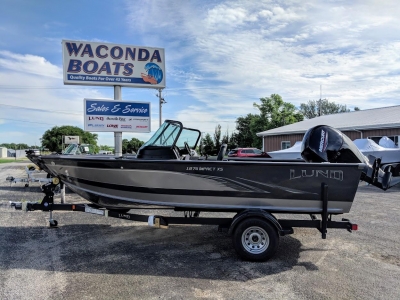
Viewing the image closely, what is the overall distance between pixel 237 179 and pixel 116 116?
9.51m

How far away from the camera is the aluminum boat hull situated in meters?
4.43

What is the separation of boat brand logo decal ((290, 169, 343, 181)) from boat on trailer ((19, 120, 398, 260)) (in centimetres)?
1

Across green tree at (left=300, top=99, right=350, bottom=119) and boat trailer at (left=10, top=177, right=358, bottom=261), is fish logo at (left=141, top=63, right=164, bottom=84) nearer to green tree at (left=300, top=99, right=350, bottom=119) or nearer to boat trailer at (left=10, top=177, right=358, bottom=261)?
boat trailer at (left=10, top=177, right=358, bottom=261)

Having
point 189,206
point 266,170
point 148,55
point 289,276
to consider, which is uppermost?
point 148,55

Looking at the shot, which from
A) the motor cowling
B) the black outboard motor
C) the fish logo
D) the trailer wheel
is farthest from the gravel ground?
the fish logo

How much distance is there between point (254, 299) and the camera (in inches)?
132

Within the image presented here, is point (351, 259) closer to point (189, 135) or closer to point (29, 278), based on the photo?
point (189, 135)

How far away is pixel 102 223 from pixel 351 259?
185 inches

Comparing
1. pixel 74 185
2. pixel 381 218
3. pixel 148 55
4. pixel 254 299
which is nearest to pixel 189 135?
pixel 74 185

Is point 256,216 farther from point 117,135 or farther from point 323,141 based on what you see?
point 117,135

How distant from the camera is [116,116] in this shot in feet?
42.5

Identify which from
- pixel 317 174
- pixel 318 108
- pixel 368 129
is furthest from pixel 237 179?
pixel 318 108

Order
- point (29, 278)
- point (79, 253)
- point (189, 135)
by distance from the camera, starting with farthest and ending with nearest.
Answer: point (189, 135) < point (79, 253) < point (29, 278)

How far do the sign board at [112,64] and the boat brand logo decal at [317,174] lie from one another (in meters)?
10.3
